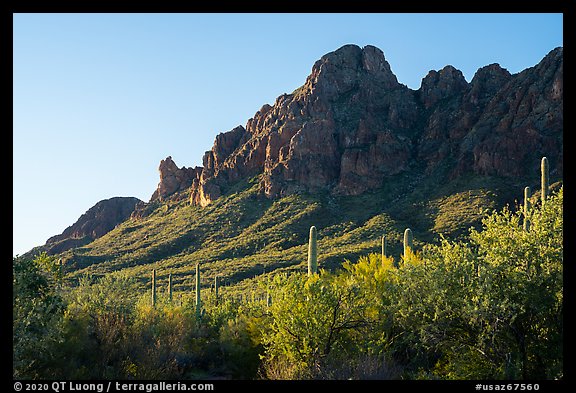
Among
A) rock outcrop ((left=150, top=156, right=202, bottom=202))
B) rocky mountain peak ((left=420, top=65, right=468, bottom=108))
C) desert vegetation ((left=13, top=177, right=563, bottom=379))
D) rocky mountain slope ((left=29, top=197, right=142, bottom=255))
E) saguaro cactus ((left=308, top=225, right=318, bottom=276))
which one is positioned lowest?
desert vegetation ((left=13, top=177, right=563, bottom=379))

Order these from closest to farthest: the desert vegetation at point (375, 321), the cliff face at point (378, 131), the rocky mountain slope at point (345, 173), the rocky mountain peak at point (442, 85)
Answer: the desert vegetation at point (375, 321), the rocky mountain slope at point (345, 173), the cliff face at point (378, 131), the rocky mountain peak at point (442, 85)

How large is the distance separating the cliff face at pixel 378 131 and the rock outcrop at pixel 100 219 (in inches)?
791

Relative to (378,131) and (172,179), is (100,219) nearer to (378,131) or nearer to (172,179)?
(172,179)

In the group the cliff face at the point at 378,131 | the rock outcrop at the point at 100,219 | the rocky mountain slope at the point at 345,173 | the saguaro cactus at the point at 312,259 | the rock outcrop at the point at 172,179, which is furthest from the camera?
the rock outcrop at the point at 100,219

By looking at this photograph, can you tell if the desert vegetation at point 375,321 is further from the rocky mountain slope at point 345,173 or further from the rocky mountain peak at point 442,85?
the rocky mountain peak at point 442,85

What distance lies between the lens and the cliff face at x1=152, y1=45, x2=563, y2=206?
82.9 metres

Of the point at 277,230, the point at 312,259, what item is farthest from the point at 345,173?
the point at 312,259

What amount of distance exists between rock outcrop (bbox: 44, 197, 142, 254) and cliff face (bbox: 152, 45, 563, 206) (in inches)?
791

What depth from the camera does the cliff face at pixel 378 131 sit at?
272 feet

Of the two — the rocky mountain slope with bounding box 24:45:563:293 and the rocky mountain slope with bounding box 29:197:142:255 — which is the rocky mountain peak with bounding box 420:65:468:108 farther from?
the rocky mountain slope with bounding box 29:197:142:255

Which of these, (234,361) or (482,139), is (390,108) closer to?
(482,139)

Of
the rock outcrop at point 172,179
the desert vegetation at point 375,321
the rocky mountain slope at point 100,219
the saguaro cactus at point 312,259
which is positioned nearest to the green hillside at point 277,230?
the rock outcrop at point 172,179

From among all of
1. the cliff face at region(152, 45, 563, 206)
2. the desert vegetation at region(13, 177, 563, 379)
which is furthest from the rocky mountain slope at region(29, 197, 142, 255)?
the desert vegetation at region(13, 177, 563, 379)
